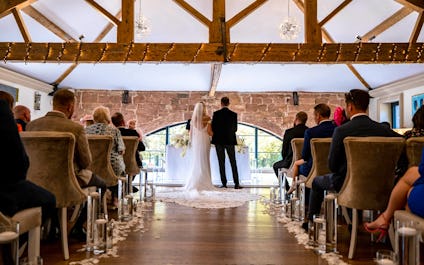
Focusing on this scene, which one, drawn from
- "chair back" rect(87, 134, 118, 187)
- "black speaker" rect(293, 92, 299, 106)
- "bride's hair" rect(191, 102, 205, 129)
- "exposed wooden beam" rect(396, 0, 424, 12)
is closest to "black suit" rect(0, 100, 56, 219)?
"chair back" rect(87, 134, 118, 187)

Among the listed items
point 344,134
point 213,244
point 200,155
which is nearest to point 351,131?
point 344,134

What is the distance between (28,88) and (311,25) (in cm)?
640

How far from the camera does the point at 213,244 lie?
9.22 ft

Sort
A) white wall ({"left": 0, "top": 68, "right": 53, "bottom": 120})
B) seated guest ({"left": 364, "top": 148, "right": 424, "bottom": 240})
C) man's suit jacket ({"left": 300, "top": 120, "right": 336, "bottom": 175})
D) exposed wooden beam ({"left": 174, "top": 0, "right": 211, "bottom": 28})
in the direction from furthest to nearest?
white wall ({"left": 0, "top": 68, "right": 53, "bottom": 120}), exposed wooden beam ({"left": 174, "top": 0, "right": 211, "bottom": 28}), man's suit jacket ({"left": 300, "top": 120, "right": 336, "bottom": 175}), seated guest ({"left": 364, "top": 148, "right": 424, "bottom": 240})

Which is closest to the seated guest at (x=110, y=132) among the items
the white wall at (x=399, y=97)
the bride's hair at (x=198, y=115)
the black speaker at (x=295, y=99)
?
the bride's hair at (x=198, y=115)

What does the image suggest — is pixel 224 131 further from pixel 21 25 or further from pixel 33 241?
pixel 33 241

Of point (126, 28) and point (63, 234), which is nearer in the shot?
point (63, 234)

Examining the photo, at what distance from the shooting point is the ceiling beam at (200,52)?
19.6 ft

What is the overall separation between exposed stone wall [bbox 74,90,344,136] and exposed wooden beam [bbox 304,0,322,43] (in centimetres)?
388

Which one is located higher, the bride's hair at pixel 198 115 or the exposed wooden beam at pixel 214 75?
the exposed wooden beam at pixel 214 75

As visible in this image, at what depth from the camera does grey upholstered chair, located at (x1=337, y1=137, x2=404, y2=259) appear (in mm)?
2398

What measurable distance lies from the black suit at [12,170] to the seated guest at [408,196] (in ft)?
6.60

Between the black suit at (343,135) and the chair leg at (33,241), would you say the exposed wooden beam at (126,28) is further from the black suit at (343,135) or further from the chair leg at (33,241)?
the chair leg at (33,241)

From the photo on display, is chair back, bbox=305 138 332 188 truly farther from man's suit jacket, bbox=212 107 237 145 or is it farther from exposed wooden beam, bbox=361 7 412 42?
exposed wooden beam, bbox=361 7 412 42
